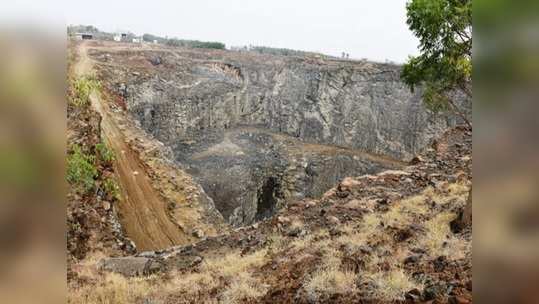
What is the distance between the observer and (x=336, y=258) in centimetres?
759

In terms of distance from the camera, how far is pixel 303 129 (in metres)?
36.8

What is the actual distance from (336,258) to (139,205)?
11.2 metres

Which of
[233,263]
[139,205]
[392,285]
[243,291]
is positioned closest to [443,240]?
[392,285]

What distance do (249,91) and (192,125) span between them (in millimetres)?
6803

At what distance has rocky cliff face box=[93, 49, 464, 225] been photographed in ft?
97.3

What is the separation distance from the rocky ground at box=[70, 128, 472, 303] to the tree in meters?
2.56

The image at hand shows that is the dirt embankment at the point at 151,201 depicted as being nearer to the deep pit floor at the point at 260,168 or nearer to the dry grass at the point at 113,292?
the dry grass at the point at 113,292

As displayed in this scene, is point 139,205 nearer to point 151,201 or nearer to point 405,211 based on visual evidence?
point 151,201

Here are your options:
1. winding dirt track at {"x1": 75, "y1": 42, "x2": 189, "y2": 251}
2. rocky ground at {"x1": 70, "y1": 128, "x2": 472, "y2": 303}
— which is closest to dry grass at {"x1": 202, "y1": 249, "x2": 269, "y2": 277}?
rocky ground at {"x1": 70, "y1": 128, "x2": 472, "y2": 303}

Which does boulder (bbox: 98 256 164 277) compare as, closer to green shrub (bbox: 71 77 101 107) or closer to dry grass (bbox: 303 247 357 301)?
dry grass (bbox: 303 247 357 301)
